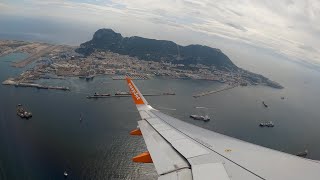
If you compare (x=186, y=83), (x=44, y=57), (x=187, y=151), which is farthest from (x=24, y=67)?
(x=187, y=151)

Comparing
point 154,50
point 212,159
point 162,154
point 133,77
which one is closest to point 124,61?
point 133,77

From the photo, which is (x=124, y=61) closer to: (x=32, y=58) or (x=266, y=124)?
(x=32, y=58)

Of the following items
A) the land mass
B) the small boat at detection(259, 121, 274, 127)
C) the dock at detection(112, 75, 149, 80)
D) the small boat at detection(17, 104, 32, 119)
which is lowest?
the small boat at detection(17, 104, 32, 119)

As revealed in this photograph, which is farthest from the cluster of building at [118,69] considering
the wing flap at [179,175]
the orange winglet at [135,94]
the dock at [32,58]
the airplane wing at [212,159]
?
the wing flap at [179,175]

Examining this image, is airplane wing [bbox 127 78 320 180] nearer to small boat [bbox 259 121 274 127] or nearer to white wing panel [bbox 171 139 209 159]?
white wing panel [bbox 171 139 209 159]

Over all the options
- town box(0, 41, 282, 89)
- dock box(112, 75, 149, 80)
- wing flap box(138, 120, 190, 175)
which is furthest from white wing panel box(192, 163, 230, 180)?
dock box(112, 75, 149, 80)

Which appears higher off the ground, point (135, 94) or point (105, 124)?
point (135, 94)

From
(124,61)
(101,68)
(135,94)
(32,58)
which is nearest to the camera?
(135,94)
